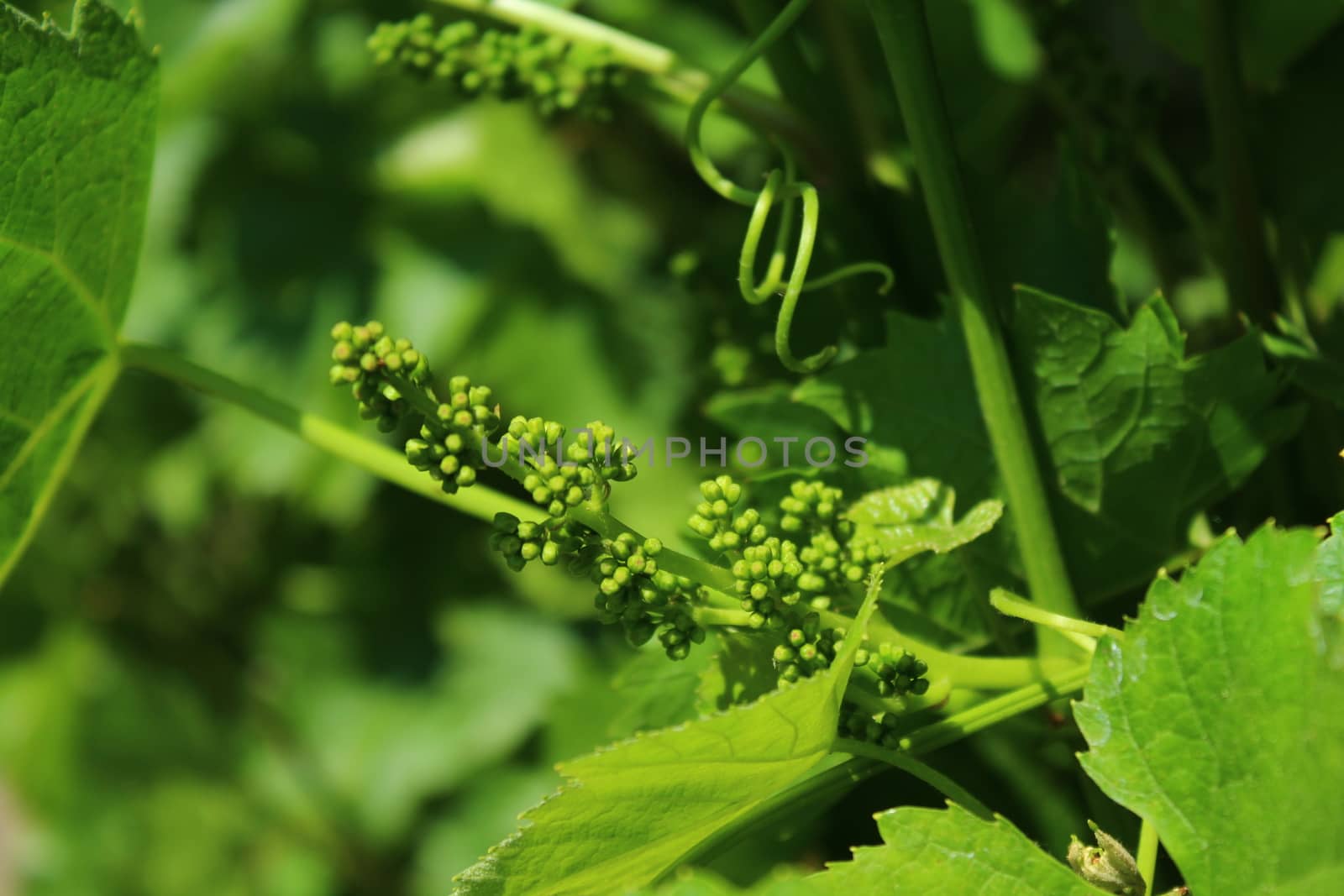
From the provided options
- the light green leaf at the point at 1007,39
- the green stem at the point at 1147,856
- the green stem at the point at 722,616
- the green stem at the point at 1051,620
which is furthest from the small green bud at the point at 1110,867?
the light green leaf at the point at 1007,39

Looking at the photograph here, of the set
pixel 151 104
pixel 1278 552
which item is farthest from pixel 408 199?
pixel 1278 552

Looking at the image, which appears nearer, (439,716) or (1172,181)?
(1172,181)

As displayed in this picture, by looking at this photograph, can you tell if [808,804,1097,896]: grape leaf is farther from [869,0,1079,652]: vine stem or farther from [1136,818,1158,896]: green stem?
[869,0,1079,652]: vine stem

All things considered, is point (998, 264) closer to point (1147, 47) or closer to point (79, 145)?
point (79, 145)

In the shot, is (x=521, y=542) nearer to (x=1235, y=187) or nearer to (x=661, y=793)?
(x=661, y=793)

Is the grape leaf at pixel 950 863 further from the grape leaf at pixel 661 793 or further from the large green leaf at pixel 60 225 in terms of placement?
the large green leaf at pixel 60 225

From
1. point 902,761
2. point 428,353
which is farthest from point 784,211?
point 428,353
